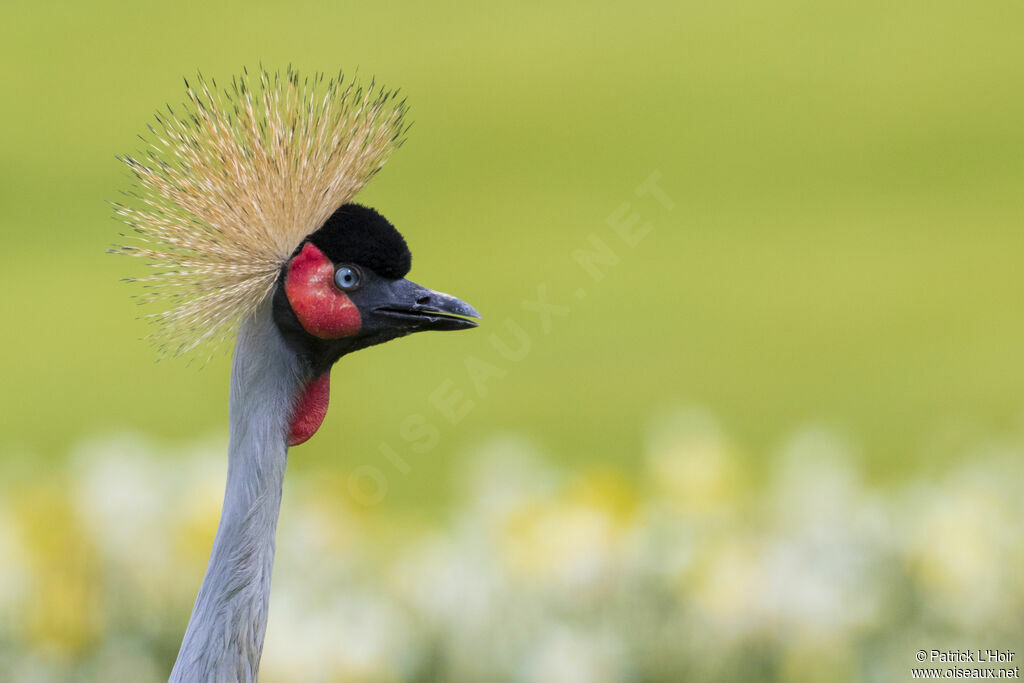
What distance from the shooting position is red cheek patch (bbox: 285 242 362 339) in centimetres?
125

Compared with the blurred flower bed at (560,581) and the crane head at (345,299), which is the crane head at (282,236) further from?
the blurred flower bed at (560,581)

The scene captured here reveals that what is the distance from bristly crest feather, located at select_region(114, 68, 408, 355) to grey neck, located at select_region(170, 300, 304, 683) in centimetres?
8

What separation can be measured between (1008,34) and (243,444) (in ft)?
9.02

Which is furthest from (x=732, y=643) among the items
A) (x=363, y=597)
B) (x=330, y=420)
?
(x=330, y=420)

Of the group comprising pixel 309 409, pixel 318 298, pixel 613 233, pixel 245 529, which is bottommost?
pixel 245 529

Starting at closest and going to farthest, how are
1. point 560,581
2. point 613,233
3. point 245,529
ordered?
point 245,529 → point 560,581 → point 613,233

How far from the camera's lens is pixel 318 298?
1.25 meters

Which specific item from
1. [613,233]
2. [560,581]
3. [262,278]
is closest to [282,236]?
[262,278]

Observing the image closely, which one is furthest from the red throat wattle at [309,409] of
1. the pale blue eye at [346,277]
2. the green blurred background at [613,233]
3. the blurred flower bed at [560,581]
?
the green blurred background at [613,233]

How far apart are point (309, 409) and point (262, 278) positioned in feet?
0.52

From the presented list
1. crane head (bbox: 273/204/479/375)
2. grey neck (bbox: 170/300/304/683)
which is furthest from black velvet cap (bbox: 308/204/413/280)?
grey neck (bbox: 170/300/304/683)

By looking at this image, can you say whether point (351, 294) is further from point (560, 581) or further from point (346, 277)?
point (560, 581)

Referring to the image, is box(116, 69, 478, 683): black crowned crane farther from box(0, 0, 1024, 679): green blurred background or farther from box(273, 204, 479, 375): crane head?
box(0, 0, 1024, 679): green blurred background

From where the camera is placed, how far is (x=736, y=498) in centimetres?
198
